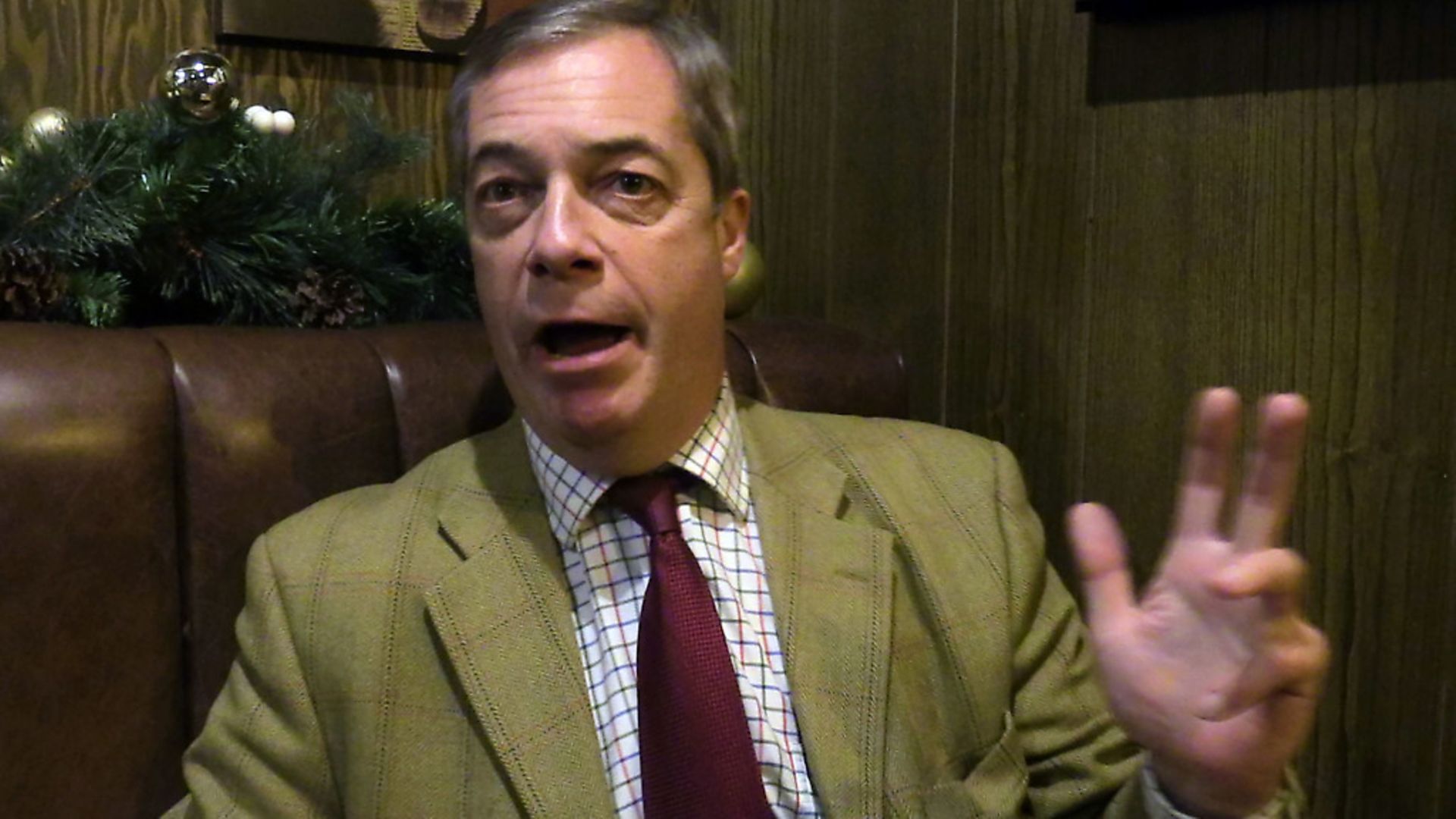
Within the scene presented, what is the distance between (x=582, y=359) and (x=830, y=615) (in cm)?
32

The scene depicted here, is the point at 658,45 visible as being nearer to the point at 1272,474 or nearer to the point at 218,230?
the point at 218,230

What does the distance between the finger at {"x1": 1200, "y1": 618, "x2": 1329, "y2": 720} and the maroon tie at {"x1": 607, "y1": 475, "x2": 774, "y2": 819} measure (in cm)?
41

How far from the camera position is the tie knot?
1109mm

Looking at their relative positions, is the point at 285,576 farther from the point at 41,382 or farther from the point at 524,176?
the point at 524,176

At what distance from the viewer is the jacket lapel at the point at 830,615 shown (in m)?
1.05

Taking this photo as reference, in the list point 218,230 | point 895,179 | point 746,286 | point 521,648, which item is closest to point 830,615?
point 521,648

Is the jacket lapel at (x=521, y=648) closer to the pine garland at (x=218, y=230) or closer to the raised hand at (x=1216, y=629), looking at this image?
the pine garland at (x=218, y=230)

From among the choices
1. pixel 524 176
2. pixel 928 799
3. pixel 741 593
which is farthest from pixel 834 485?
pixel 524 176

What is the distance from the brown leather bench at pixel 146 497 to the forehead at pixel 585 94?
0.91ft

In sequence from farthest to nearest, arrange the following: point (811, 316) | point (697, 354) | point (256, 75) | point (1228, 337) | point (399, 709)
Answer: point (811, 316) < point (256, 75) < point (1228, 337) < point (697, 354) < point (399, 709)

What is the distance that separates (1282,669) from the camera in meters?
0.73

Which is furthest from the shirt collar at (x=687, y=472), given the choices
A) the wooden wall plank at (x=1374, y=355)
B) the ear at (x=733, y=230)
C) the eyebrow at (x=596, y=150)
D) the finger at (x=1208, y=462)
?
the wooden wall plank at (x=1374, y=355)

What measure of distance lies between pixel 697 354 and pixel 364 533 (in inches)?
13.6

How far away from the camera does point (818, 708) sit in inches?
41.9
